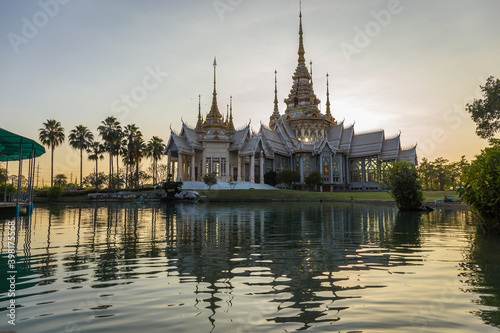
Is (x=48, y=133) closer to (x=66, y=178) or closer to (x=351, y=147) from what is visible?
(x=351, y=147)

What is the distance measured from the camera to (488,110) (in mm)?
31047

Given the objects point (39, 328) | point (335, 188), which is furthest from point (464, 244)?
point (335, 188)

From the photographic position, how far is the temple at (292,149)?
58844mm

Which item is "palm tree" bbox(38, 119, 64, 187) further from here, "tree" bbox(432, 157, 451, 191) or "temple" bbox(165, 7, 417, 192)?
"tree" bbox(432, 157, 451, 191)

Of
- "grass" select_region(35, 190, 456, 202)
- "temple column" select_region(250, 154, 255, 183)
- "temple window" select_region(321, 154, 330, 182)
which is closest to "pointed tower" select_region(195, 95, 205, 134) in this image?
"temple column" select_region(250, 154, 255, 183)

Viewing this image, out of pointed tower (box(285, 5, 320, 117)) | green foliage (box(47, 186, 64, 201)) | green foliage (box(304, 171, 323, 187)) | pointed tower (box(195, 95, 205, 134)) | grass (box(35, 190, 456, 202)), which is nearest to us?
grass (box(35, 190, 456, 202))

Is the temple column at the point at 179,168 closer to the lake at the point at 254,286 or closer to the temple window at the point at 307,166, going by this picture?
the temple window at the point at 307,166

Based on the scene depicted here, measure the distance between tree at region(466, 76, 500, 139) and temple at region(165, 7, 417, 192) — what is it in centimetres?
2378

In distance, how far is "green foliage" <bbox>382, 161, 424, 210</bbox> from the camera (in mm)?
24141

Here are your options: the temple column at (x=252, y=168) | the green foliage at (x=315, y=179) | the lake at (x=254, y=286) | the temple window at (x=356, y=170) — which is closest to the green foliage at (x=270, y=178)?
the temple column at (x=252, y=168)

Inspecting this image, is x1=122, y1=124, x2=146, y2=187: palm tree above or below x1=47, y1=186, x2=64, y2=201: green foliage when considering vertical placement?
above

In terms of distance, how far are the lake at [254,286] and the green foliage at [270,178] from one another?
49.1m

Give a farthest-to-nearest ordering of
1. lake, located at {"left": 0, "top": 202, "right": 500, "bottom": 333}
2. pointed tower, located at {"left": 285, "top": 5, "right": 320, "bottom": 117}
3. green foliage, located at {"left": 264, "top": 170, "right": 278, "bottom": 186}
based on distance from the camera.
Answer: pointed tower, located at {"left": 285, "top": 5, "right": 320, "bottom": 117} < green foliage, located at {"left": 264, "top": 170, "right": 278, "bottom": 186} < lake, located at {"left": 0, "top": 202, "right": 500, "bottom": 333}

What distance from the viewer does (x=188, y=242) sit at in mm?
10031
